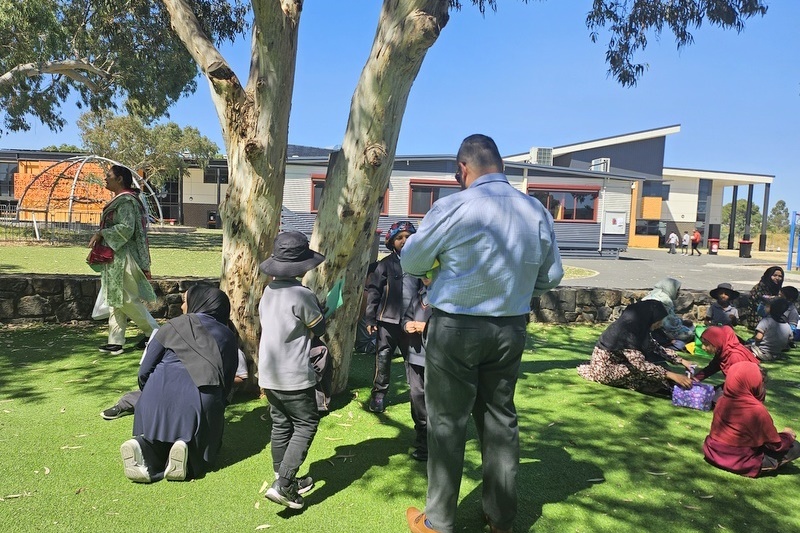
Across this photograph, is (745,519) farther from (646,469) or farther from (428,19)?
(428,19)

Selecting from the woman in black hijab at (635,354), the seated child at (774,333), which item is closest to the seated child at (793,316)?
the seated child at (774,333)

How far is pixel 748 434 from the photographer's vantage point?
12.3 ft

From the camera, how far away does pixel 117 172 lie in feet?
19.7

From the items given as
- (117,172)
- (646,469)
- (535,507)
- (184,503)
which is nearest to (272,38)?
(117,172)

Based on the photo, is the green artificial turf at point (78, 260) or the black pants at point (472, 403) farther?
the green artificial turf at point (78, 260)

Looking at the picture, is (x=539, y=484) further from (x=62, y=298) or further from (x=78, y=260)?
(x=78, y=260)

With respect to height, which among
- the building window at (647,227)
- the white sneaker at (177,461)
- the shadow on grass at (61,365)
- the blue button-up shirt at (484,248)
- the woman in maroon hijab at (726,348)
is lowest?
the shadow on grass at (61,365)

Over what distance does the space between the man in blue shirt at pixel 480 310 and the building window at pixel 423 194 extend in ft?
68.5

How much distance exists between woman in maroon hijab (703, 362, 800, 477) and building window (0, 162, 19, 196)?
141 feet

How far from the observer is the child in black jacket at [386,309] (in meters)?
4.68

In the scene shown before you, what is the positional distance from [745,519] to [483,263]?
91.0 inches

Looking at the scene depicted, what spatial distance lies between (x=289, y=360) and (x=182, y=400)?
73 cm

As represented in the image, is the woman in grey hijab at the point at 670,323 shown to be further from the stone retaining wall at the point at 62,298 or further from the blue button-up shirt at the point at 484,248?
the blue button-up shirt at the point at 484,248

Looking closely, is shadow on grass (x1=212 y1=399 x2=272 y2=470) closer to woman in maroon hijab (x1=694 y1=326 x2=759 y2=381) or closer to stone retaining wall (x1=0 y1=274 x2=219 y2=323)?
stone retaining wall (x1=0 y1=274 x2=219 y2=323)
